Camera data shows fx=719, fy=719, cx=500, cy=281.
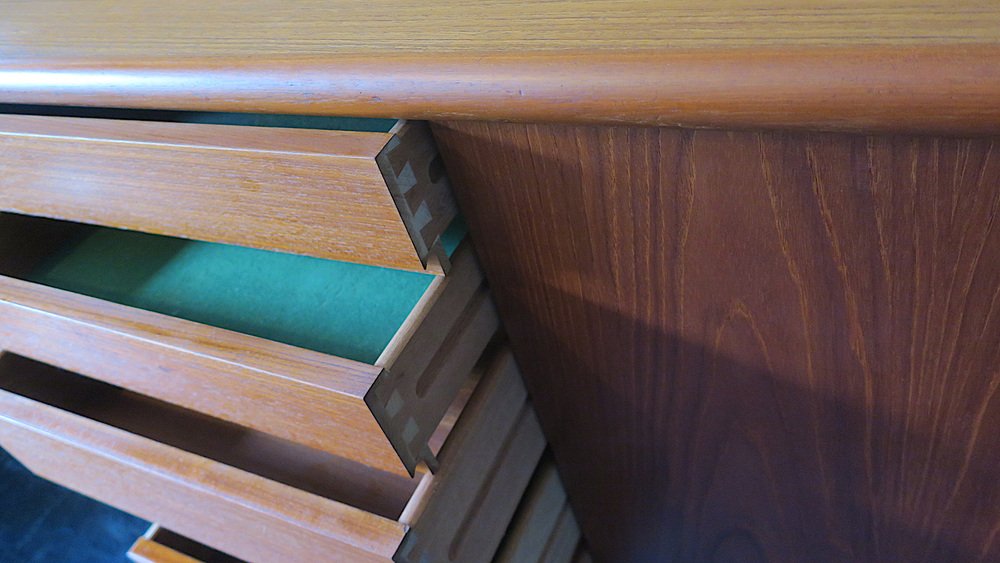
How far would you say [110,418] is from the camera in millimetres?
728

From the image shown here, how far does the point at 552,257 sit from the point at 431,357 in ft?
0.35

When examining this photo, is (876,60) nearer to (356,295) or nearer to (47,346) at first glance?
(356,295)

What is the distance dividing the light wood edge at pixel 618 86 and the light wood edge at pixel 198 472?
0.29 metres

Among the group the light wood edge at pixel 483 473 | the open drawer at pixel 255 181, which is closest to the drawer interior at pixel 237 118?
the open drawer at pixel 255 181

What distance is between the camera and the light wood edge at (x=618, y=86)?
0.85ft

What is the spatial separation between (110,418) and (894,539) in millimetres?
712

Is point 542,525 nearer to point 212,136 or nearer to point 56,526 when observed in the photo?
point 212,136

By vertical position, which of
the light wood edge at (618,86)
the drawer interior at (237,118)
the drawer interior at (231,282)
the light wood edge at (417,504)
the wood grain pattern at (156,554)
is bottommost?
the wood grain pattern at (156,554)

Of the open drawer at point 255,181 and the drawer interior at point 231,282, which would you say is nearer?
the open drawer at point 255,181

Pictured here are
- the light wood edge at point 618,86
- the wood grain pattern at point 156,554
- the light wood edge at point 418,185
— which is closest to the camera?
the light wood edge at point 618,86

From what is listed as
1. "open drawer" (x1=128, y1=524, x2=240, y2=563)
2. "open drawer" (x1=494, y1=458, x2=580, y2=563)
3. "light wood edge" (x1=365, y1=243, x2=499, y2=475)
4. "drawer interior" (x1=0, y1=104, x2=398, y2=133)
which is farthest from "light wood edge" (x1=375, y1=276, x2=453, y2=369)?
"open drawer" (x1=128, y1=524, x2=240, y2=563)

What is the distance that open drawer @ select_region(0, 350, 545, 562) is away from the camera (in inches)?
20.4

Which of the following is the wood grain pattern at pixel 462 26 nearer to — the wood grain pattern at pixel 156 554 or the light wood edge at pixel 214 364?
the light wood edge at pixel 214 364

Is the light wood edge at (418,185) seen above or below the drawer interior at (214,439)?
above
